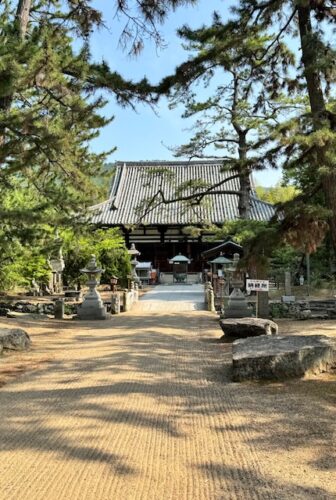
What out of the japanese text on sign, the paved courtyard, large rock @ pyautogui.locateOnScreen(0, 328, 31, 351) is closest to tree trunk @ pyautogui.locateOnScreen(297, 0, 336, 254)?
the japanese text on sign

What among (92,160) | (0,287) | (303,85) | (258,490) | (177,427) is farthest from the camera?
(0,287)

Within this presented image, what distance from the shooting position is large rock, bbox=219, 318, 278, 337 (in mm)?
9258

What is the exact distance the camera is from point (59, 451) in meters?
3.83

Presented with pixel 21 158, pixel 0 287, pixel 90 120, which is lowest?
pixel 0 287

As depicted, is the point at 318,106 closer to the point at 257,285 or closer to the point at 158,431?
the point at 257,285

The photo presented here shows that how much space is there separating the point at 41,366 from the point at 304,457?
4.82 m

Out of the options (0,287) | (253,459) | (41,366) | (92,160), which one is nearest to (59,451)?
(253,459)

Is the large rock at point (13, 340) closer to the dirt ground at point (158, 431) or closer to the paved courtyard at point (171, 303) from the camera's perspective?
the dirt ground at point (158, 431)

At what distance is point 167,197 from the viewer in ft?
114

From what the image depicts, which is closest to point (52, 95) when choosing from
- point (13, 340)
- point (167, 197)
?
point (13, 340)

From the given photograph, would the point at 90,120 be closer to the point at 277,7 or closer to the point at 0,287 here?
the point at 277,7

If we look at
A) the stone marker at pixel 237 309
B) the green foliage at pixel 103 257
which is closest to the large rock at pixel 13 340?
the stone marker at pixel 237 309

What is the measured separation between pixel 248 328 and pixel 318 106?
13.8ft

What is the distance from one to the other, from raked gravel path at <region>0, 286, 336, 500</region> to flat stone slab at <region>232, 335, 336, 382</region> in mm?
251
